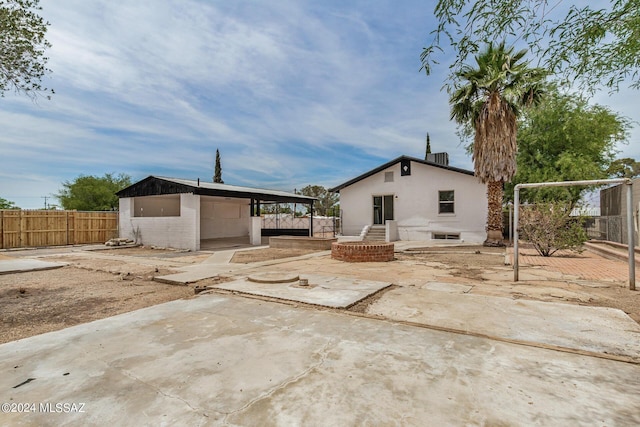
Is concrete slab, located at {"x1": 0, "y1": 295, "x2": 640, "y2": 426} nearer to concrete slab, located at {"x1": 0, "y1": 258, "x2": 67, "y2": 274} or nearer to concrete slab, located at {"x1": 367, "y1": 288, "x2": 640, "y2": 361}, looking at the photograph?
concrete slab, located at {"x1": 367, "y1": 288, "x2": 640, "y2": 361}

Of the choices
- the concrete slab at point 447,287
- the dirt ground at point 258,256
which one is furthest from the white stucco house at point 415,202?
the concrete slab at point 447,287

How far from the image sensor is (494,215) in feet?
46.4

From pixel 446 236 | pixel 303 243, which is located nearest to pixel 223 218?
pixel 303 243

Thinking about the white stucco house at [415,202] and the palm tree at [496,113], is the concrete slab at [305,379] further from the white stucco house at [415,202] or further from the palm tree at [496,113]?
the white stucco house at [415,202]

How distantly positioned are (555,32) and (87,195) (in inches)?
1457

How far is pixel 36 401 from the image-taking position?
7.43 feet

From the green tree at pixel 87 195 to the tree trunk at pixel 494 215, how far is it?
32906mm

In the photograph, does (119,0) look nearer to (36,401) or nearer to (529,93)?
(36,401)

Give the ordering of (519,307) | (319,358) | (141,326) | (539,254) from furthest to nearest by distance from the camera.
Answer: (539,254) < (519,307) < (141,326) < (319,358)

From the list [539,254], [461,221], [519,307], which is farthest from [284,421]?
[461,221]

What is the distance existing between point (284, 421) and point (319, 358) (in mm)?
972

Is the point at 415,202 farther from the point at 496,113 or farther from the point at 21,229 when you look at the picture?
the point at 21,229

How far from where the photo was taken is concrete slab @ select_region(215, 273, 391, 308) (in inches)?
199

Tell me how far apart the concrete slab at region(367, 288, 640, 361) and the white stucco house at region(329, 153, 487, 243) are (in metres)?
11.9
